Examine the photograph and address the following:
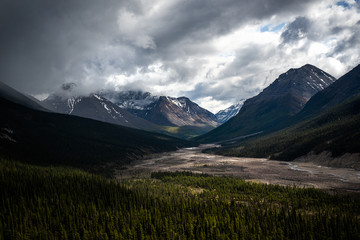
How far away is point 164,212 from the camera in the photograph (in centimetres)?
5488

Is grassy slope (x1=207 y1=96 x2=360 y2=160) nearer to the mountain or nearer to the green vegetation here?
the green vegetation

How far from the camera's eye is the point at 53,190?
2749 inches

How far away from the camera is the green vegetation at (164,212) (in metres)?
42.8

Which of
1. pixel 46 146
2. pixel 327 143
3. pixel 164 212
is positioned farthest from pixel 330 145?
pixel 46 146

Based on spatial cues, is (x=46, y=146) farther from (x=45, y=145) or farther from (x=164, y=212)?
(x=164, y=212)

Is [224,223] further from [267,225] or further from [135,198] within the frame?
[135,198]

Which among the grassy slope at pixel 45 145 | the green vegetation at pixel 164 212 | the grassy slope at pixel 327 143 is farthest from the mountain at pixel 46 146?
the grassy slope at pixel 327 143

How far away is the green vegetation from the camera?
140 ft

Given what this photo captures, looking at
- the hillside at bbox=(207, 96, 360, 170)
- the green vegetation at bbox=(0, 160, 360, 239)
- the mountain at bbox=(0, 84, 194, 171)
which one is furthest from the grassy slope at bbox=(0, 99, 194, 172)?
the hillside at bbox=(207, 96, 360, 170)

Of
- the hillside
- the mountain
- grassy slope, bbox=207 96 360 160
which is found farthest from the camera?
the mountain

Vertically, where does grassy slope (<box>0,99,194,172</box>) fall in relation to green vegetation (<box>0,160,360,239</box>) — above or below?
above

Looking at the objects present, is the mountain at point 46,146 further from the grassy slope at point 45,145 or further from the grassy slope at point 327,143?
the grassy slope at point 327,143

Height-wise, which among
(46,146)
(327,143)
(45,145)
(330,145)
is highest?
(327,143)

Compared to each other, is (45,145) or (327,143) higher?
(327,143)
